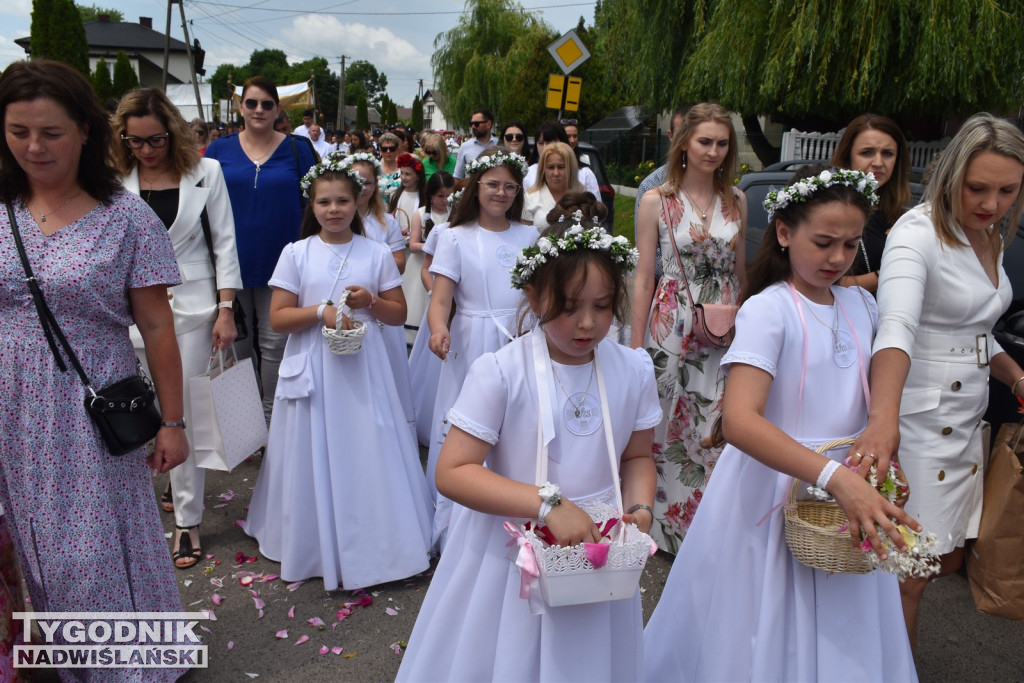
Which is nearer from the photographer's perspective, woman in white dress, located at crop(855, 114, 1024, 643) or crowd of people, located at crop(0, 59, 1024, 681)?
crowd of people, located at crop(0, 59, 1024, 681)

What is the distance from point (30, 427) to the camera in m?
2.82

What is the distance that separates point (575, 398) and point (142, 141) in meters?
3.00

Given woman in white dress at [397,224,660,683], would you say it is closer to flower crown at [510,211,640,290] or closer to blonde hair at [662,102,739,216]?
flower crown at [510,211,640,290]

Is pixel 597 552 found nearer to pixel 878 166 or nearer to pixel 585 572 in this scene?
pixel 585 572

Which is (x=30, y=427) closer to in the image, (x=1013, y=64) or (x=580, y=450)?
(x=580, y=450)

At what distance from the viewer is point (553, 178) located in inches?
277

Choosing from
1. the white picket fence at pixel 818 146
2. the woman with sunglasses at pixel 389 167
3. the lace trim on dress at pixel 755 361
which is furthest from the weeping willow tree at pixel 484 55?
the lace trim on dress at pixel 755 361

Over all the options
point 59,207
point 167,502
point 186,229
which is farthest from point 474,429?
point 167,502

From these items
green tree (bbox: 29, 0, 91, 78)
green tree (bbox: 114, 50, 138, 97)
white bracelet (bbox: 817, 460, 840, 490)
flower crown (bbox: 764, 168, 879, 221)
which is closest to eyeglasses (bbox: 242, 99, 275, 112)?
flower crown (bbox: 764, 168, 879, 221)

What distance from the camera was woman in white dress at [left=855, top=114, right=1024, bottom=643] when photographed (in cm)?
278

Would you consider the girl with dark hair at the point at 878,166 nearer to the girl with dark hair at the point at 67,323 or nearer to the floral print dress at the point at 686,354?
the floral print dress at the point at 686,354

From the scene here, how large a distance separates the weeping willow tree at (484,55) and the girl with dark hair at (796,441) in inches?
1423

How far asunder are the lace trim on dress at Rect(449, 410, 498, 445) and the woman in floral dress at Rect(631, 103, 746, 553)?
2172 mm

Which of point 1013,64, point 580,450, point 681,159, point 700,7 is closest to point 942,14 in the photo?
point 1013,64
